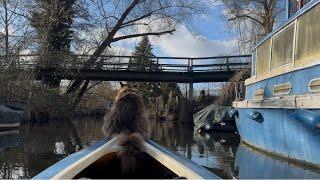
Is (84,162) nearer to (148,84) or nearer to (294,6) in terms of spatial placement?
(294,6)

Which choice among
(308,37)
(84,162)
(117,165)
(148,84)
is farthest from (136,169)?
(148,84)

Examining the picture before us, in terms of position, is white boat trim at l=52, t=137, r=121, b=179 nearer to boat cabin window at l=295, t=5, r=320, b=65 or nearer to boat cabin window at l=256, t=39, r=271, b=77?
boat cabin window at l=295, t=5, r=320, b=65

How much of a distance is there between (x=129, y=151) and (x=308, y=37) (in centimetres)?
610

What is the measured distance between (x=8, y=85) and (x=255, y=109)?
533 inches

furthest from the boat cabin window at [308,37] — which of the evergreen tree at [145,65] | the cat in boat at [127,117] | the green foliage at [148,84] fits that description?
the evergreen tree at [145,65]

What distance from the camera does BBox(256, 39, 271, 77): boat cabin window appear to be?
13041 mm

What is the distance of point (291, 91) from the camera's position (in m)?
9.93

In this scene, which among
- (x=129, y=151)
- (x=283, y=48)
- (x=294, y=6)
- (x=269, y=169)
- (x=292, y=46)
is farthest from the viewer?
(x=294, y=6)

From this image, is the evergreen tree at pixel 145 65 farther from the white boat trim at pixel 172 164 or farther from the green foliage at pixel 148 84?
the white boat trim at pixel 172 164

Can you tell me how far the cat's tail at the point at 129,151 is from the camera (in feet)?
14.0

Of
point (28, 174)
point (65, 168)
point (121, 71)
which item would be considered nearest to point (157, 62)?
point (121, 71)

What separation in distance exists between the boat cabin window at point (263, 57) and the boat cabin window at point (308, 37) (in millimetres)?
2893

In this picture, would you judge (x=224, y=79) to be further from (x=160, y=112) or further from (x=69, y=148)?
(x=69, y=148)

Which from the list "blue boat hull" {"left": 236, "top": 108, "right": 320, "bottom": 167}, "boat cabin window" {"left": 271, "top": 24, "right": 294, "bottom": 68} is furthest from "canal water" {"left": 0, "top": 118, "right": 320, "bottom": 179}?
"boat cabin window" {"left": 271, "top": 24, "right": 294, "bottom": 68}
